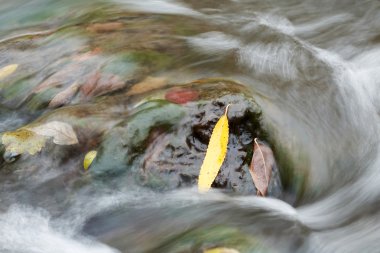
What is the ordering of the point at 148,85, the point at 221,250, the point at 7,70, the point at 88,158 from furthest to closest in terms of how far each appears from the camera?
the point at 7,70
the point at 148,85
the point at 88,158
the point at 221,250

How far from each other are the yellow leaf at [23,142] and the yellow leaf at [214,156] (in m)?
0.94

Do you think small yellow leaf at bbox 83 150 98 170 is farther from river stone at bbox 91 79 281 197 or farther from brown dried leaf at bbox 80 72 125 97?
brown dried leaf at bbox 80 72 125 97

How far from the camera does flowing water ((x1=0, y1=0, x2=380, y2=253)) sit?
9.57 ft

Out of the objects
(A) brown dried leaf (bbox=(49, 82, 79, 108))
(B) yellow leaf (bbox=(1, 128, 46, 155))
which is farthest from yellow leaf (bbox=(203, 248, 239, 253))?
(A) brown dried leaf (bbox=(49, 82, 79, 108))

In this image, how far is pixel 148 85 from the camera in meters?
3.85

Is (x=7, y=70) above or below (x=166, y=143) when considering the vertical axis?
above

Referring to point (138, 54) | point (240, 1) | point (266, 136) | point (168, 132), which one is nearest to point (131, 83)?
point (138, 54)

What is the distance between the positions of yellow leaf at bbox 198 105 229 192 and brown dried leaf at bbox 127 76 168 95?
2.52 feet

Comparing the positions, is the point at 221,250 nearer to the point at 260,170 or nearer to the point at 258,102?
the point at 260,170

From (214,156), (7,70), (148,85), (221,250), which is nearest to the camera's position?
(221,250)

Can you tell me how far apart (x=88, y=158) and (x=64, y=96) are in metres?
0.81

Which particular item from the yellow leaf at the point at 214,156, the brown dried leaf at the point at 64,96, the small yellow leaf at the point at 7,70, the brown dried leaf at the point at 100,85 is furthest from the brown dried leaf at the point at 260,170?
the small yellow leaf at the point at 7,70

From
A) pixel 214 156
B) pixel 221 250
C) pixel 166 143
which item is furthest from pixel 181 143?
pixel 221 250

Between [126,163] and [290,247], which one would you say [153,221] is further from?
[290,247]
